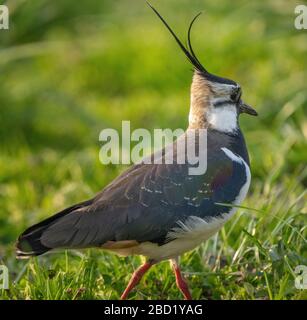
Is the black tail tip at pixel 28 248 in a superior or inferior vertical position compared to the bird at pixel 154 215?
inferior

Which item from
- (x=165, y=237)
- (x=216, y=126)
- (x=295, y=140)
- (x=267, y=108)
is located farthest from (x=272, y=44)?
(x=165, y=237)

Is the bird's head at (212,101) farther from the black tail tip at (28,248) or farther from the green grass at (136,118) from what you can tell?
the black tail tip at (28,248)

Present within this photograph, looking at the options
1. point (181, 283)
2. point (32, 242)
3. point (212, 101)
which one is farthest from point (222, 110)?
point (32, 242)

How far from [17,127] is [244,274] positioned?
458 centimetres

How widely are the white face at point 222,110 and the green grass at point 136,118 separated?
68cm

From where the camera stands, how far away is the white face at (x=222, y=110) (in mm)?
5941

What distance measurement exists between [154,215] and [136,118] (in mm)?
4701

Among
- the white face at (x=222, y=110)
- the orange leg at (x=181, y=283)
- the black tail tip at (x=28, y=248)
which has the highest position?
the white face at (x=222, y=110)

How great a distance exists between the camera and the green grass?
5.68m

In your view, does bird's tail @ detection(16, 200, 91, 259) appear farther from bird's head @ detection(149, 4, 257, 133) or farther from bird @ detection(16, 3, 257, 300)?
bird's head @ detection(149, 4, 257, 133)

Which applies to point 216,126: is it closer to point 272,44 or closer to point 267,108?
point 267,108

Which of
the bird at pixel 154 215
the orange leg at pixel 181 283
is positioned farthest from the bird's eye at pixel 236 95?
the orange leg at pixel 181 283

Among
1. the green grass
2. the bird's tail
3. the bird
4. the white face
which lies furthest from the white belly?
the white face

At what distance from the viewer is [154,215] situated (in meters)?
5.37
